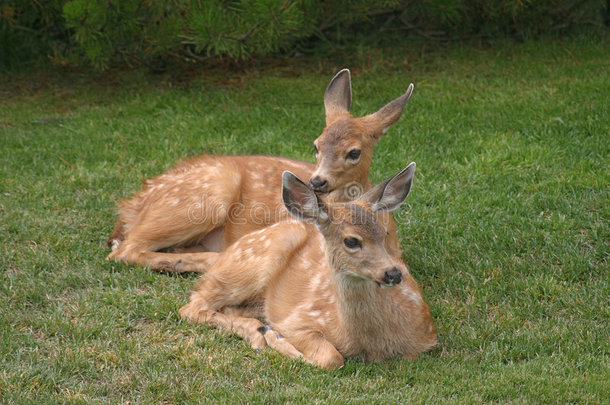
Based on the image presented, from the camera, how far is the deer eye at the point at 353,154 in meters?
5.94

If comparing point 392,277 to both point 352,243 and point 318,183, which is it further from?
point 318,183

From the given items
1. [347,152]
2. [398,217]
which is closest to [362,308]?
[347,152]

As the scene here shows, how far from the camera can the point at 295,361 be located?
4695 mm

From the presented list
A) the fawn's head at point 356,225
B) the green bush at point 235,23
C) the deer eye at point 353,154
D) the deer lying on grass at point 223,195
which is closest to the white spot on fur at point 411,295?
the fawn's head at point 356,225

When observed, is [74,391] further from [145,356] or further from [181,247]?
[181,247]

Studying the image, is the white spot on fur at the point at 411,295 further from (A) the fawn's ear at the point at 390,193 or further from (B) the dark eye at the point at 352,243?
(B) the dark eye at the point at 352,243

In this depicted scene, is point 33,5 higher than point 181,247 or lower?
higher

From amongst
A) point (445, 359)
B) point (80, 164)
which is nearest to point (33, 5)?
point (80, 164)

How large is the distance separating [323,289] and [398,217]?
1716mm

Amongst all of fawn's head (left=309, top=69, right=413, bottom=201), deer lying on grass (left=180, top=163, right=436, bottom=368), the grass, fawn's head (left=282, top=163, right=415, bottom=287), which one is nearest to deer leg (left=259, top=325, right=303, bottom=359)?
deer lying on grass (left=180, top=163, right=436, bottom=368)

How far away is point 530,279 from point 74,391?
306 cm

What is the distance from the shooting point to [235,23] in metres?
9.11

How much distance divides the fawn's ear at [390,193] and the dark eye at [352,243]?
1.39ft

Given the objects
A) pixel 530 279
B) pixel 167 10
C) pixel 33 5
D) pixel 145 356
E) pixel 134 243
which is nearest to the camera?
pixel 145 356
